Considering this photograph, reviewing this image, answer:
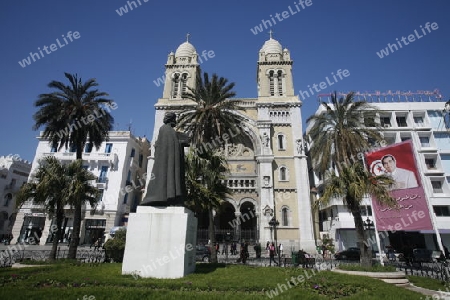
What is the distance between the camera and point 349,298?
21.3 feet

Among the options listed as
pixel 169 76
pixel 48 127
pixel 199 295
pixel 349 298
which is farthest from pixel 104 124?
pixel 169 76

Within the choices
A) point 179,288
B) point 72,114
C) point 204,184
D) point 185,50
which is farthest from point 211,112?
point 185,50

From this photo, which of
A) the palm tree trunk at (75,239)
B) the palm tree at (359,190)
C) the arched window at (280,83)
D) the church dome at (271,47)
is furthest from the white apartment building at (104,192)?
the palm tree at (359,190)

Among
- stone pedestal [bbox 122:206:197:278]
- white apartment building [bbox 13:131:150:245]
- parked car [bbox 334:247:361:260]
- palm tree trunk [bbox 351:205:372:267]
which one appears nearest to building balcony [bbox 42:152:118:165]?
white apartment building [bbox 13:131:150:245]

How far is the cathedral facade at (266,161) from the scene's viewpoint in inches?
1210

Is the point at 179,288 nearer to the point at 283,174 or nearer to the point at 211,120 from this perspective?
the point at 211,120

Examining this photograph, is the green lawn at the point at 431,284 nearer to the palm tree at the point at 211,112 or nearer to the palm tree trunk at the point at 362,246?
the palm tree trunk at the point at 362,246

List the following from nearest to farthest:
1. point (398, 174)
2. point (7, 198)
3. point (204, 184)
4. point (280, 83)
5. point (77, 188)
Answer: point (77, 188)
point (398, 174)
point (204, 184)
point (280, 83)
point (7, 198)

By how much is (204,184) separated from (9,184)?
3968 centimetres

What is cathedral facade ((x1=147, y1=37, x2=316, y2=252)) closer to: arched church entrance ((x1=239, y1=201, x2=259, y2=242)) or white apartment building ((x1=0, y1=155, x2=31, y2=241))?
arched church entrance ((x1=239, y1=201, x2=259, y2=242))

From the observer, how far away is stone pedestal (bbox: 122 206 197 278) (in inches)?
306

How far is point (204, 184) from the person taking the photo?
65.5 feet

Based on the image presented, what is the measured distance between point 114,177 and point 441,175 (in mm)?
42183

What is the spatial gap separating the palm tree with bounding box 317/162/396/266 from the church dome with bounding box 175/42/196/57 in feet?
116
